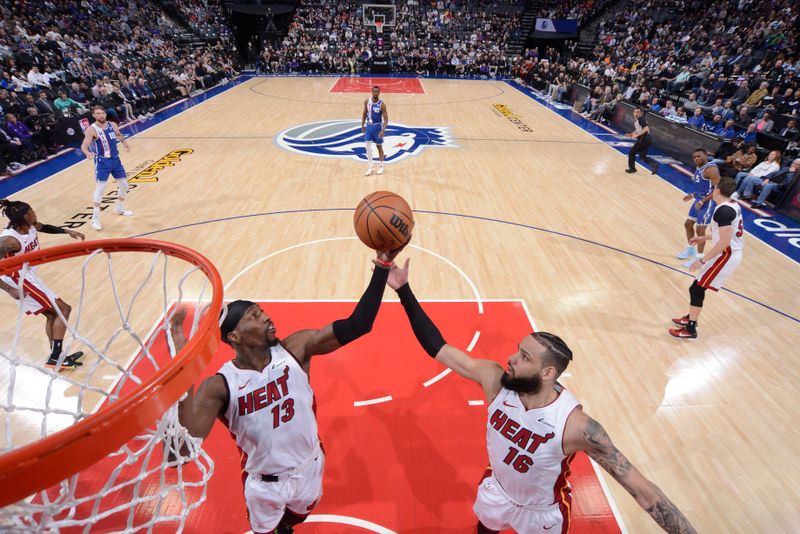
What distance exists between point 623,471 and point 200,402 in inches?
79.6

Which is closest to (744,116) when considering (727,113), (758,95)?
(727,113)

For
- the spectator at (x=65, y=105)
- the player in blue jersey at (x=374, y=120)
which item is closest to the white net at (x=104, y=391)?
the player in blue jersey at (x=374, y=120)

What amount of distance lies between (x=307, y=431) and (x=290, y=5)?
30.8m

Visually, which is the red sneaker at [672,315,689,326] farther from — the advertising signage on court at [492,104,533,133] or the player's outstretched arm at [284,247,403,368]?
the advertising signage on court at [492,104,533,133]

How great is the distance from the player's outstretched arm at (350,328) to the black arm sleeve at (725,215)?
4001mm

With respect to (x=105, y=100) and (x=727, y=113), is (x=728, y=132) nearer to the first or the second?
(x=727, y=113)

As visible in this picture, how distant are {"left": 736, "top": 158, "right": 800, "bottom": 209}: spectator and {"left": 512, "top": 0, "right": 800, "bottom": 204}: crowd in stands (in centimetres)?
20

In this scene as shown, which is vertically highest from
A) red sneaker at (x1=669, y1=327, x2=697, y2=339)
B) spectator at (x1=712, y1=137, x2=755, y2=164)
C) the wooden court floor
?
spectator at (x1=712, y1=137, x2=755, y2=164)

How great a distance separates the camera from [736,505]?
133 inches

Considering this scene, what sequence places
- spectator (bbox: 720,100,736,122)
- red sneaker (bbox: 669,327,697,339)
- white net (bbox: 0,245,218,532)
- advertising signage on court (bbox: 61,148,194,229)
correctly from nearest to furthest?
white net (bbox: 0,245,218,532) → red sneaker (bbox: 669,327,697,339) → advertising signage on court (bbox: 61,148,194,229) → spectator (bbox: 720,100,736,122)

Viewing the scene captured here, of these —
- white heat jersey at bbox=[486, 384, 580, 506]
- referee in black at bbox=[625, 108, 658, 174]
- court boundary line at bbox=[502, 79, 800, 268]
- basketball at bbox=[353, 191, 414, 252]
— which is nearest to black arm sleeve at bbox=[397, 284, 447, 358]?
basketball at bbox=[353, 191, 414, 252]

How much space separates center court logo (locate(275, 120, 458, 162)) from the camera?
11.2 m

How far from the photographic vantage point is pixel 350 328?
93.9 inches

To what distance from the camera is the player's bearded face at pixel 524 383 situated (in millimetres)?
2182
